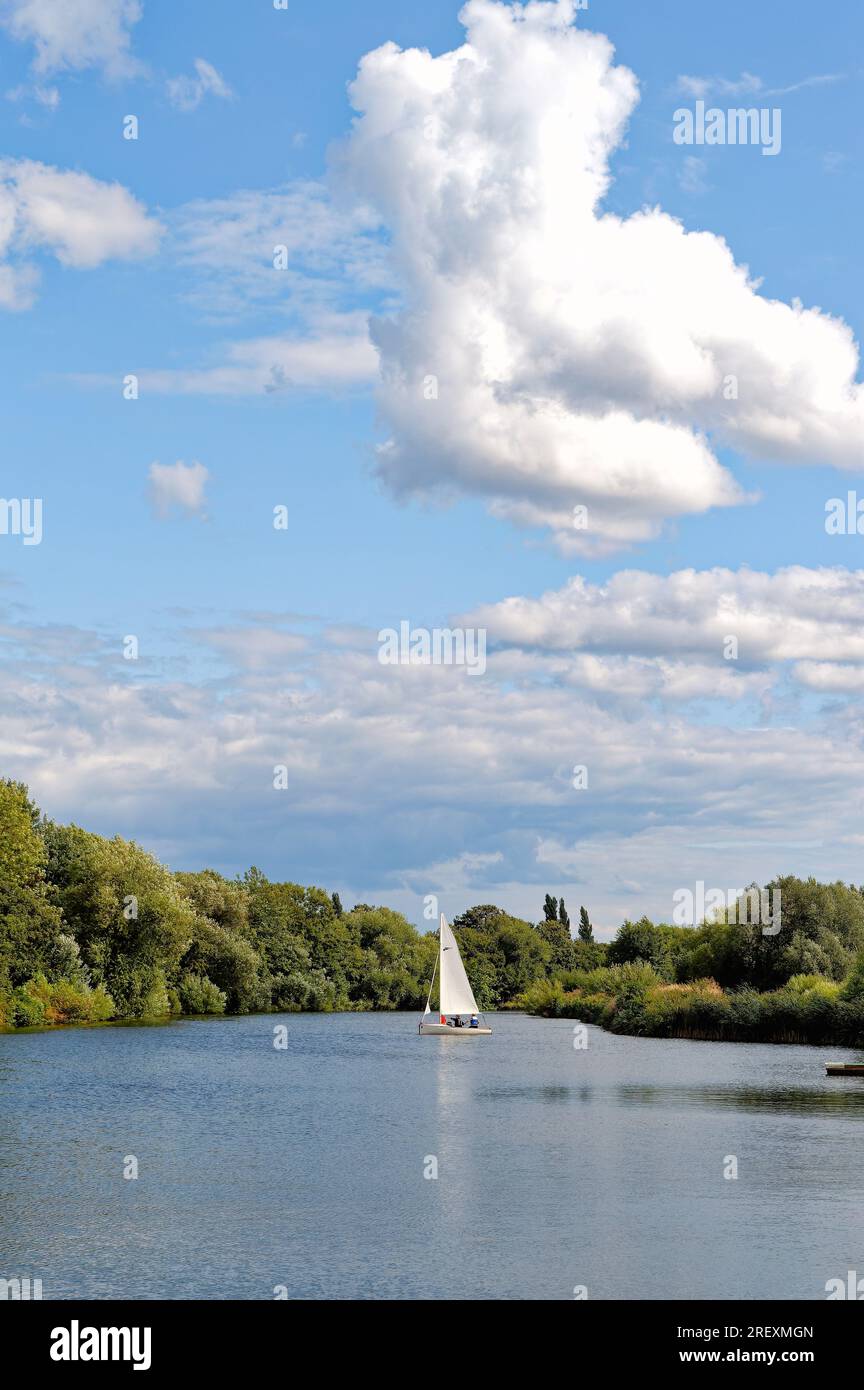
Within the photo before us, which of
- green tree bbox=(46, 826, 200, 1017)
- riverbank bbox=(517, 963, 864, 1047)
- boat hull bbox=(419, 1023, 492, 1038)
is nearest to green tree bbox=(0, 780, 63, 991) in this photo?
green tree bbox=(46, 826, 200, 1017)

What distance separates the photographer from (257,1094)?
187ft

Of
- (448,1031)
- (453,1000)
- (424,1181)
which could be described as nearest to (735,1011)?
(453,1000)

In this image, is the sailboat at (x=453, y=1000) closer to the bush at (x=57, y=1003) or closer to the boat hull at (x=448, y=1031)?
the boat hull at (x=448, y=1031)

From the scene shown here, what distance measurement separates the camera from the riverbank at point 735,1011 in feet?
275

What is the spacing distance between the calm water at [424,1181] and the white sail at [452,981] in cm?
2498

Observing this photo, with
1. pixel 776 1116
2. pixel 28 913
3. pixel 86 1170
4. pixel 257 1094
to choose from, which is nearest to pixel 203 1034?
pixel 28 913

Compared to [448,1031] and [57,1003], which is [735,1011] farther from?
[57,1003]

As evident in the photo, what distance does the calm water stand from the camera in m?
25.3

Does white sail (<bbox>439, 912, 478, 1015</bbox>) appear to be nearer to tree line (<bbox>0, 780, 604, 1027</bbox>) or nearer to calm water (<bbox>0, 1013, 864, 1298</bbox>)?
tree line (<bbox>0, 780, 604, 1027</bbox>)

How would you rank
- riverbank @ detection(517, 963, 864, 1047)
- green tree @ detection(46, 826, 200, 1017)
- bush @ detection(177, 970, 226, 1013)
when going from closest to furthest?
1. riverbank @ detection(517, 963, 864, 1047)
2. green tree @ detection(46, 826, 200, 1017)
3. bush @ detection(177, 970, 226, 1013)

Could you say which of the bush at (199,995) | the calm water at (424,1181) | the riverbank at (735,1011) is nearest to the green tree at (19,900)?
the calm water at (424,1181)

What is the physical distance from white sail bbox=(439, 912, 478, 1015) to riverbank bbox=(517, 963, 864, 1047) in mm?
11625

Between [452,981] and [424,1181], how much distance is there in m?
64.1
